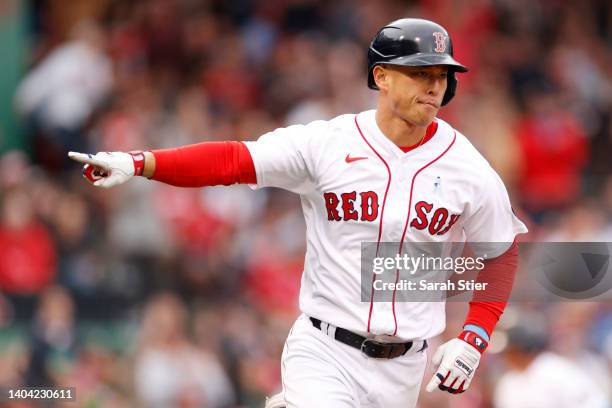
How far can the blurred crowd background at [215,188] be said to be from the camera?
852cm

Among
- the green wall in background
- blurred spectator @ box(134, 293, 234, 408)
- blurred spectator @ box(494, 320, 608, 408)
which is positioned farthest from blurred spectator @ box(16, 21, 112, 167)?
blurred spectator @ box(494, 320, 608, 408)

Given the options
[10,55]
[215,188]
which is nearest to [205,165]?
[215,188]

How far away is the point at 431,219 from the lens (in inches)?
187

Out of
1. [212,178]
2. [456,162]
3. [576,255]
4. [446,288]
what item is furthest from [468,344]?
[576,255]

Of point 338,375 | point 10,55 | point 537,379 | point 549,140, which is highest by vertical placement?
point 10,55

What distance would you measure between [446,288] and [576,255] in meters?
2.67

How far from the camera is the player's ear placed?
15.7 ft

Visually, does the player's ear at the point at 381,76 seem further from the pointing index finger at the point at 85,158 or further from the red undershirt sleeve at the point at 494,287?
the pointing index finger at the point at 85,158

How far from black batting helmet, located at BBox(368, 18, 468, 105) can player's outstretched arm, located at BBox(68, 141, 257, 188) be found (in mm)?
654

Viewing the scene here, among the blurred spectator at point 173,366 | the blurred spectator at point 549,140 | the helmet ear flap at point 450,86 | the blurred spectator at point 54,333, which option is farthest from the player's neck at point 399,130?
the blurred spectator at point 549,140

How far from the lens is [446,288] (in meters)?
5.00

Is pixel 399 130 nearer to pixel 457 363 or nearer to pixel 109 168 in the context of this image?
pixel 457 363

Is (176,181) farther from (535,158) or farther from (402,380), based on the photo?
(535,158)

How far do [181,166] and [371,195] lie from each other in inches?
28.8
